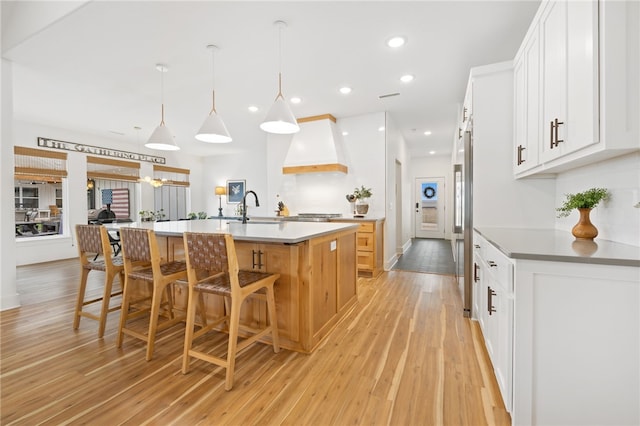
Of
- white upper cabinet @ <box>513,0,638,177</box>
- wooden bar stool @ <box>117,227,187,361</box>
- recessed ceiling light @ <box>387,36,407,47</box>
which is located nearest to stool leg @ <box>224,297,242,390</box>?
wooden bar stool @ <box>117,227,187,361</box>

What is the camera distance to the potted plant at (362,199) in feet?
15.8

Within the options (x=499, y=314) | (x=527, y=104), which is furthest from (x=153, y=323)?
(x=527, y=104)

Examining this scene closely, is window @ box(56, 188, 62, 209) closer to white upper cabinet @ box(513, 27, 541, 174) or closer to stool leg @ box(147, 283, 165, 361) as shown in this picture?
stool leg @ box(147, 283, 165, 361)

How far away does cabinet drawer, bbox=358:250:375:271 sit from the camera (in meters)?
4.44

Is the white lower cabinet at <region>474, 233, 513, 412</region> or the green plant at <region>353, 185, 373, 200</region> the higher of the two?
the green plant at <region>353, 185, 373, 200</region>

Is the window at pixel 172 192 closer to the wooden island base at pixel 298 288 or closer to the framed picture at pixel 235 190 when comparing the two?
the framed picture at pixel 235 190

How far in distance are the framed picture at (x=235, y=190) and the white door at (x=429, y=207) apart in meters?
5.65

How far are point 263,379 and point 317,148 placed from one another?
3.98 meters

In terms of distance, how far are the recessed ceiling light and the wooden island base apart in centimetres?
196

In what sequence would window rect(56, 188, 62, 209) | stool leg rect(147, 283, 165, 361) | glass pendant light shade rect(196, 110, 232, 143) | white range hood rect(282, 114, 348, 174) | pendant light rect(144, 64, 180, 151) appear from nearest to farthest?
stool leg rect(147, 283, 165, 361) < glass pendant light shade rect(196, 110, 232, 143) < pendant light rect(144, 64, 180, 151) < white range hood rect(282, 114, 348, 174) < window rect(56, 188, 62, 209)

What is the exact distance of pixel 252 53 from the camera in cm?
299

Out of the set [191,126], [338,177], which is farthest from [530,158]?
[191,126]

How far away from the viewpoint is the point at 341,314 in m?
2.78

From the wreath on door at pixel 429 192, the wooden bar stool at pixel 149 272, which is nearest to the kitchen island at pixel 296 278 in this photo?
the wooden bar stool at pixel 149 272
